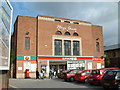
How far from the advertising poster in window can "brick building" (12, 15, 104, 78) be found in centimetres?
1984

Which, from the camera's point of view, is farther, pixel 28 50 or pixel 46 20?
pixel 46 20

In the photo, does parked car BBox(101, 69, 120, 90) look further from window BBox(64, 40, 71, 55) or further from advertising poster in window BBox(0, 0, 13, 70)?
window BBox(64, 40, 71, 55)

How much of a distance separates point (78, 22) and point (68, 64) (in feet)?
29.6

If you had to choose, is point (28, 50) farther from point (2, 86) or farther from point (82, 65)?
point (2, 86)

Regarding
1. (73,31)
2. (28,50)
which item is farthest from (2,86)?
(73,31)

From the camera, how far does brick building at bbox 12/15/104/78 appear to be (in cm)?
2668

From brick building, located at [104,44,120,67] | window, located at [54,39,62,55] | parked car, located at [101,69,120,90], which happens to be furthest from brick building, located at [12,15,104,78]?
parked car, located at [101,69,120,90]

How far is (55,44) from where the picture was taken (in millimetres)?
29047

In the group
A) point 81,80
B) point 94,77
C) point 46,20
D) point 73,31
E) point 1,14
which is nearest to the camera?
point 1,14

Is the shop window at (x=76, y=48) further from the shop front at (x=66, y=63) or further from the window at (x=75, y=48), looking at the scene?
the shop front at (x=66, y=63)

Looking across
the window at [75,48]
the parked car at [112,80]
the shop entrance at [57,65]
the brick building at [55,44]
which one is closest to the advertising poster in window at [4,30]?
the parked car at [112,80]

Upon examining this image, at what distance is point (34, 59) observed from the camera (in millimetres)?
27078

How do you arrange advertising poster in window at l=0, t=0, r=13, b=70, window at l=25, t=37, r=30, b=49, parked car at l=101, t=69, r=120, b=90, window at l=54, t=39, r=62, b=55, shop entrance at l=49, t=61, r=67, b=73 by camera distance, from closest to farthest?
advertising poster in window at l=0, t=0, r=13, b=70, parked car at l=101, t=69, r=120, b=90, window at l=25, t=37, r=30, b=49, shop entrance at l=49, t=61, r=67, b=73, window at l=54, t=39, r=62, b=55

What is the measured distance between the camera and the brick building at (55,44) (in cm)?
2668
